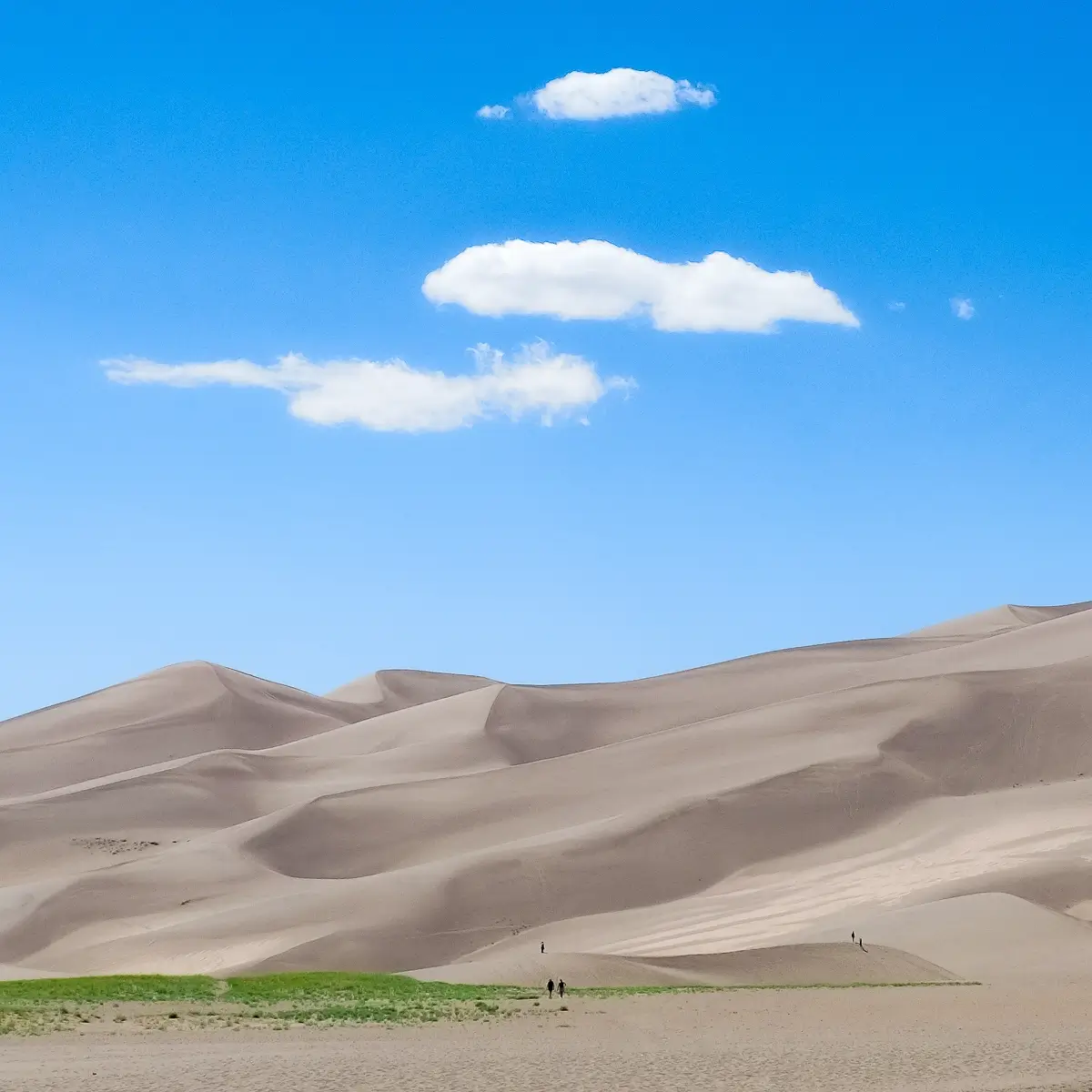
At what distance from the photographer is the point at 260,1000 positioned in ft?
97.7

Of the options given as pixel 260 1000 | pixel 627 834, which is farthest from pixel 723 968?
pixel 627 834

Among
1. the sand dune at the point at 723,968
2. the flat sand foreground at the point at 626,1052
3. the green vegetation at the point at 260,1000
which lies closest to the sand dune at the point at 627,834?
the sand dune at the point at 723,968

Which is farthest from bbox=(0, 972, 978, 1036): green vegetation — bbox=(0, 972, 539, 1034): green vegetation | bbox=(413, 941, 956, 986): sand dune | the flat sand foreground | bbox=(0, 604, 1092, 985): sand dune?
bbox=(0, 604, 1092, 985): sand dune

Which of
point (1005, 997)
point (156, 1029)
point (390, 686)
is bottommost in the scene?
point (1005, 997)

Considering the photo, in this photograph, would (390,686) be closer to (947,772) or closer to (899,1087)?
(947,772)

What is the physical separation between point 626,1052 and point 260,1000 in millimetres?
9323

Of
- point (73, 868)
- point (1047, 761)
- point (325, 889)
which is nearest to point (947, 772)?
point (1047, 761)

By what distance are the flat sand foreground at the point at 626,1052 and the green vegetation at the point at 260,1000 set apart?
3.58 ft

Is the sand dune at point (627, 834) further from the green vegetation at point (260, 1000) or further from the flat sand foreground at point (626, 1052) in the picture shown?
the flat sand foreground at point (626, 1052)

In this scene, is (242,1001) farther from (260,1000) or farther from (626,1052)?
(626,1052)

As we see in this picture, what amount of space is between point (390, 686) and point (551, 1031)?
350 feet

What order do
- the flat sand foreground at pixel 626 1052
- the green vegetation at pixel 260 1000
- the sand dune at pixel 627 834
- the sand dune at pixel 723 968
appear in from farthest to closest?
the sand dune at pixel 627 834, the sand dune at pixel 723 968, the green vegetation at pixel 260 1000, the flat sand foreground at pixel 626 1052

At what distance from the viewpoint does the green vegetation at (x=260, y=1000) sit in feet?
87.9

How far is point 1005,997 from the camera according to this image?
31.4 metres
